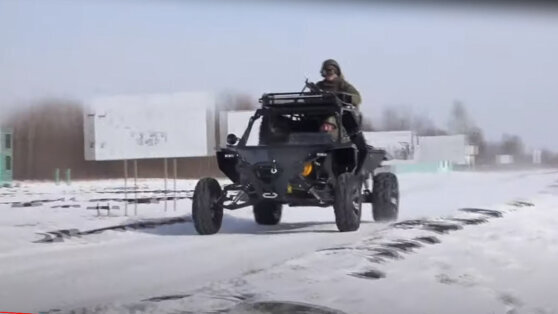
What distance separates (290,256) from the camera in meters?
4.54

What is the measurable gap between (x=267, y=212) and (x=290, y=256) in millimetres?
1455

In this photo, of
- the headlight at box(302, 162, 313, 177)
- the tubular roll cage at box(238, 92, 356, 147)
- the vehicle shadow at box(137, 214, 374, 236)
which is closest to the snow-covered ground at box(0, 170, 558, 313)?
the vehicle shadow at box(137, 214, 374, 236)

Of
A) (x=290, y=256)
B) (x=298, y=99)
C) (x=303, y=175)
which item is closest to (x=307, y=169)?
(x=303, y=175)

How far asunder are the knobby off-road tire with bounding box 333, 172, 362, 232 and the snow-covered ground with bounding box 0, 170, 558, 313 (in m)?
0.13

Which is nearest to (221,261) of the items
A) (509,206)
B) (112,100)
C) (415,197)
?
(112,100)

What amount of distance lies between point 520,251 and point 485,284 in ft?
1.67

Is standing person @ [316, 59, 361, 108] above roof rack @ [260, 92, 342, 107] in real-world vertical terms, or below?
above

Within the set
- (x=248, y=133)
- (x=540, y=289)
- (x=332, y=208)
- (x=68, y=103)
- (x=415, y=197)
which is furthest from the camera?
(x=332, y=208)

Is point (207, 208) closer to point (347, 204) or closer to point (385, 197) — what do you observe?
point (347, 204)

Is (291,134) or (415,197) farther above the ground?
(291,134)

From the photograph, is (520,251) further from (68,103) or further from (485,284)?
(68,103)

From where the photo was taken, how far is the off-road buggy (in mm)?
5301

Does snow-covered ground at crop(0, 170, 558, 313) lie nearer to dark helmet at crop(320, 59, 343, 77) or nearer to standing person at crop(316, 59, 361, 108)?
standing person at crop(316, 59, 361, 108)

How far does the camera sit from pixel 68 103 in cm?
386
